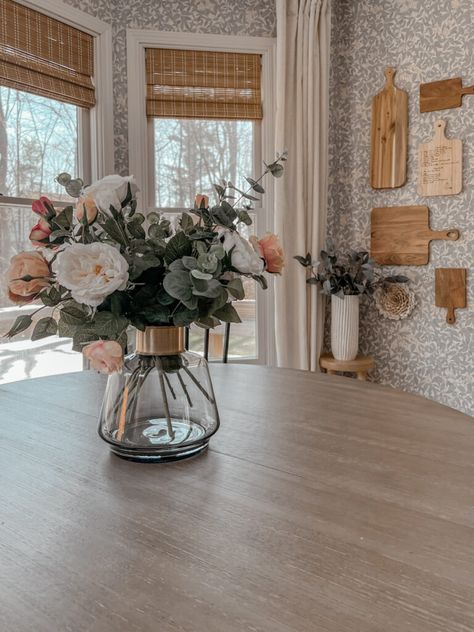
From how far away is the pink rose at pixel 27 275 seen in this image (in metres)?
0.83

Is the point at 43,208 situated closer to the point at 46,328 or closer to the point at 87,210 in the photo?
the point at 87,210

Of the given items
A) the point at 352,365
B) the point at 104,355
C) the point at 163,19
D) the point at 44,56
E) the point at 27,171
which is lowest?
the point at 352,365

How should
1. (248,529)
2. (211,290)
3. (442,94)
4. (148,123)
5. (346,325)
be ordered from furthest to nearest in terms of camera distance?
(148,123)
(346,325)
(442,94)
(211,290)
(248,529)

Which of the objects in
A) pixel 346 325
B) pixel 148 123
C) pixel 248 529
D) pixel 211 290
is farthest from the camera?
pixel 148 123

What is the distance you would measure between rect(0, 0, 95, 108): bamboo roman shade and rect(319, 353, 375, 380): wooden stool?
1797 millimetres

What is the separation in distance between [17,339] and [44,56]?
130 centimetres

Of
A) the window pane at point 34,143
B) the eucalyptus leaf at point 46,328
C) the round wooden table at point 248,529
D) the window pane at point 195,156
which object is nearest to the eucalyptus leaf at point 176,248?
the eucalyptus leaf at point 46,328

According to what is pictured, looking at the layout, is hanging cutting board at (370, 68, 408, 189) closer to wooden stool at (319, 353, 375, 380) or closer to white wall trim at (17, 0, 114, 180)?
wooden stool at (319, 353, 375, 380)

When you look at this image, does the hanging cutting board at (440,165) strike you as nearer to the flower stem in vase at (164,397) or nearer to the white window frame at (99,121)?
the white window frame at (99,121)

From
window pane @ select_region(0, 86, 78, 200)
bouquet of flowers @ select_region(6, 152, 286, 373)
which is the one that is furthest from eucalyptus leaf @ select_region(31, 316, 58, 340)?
window pane @ select_region(0, 86, 78, 200)

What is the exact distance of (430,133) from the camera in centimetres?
275

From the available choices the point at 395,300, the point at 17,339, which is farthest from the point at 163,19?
the point at 395,300

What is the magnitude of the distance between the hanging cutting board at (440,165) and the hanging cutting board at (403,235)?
12 centimetres

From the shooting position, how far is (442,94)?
105 inches
